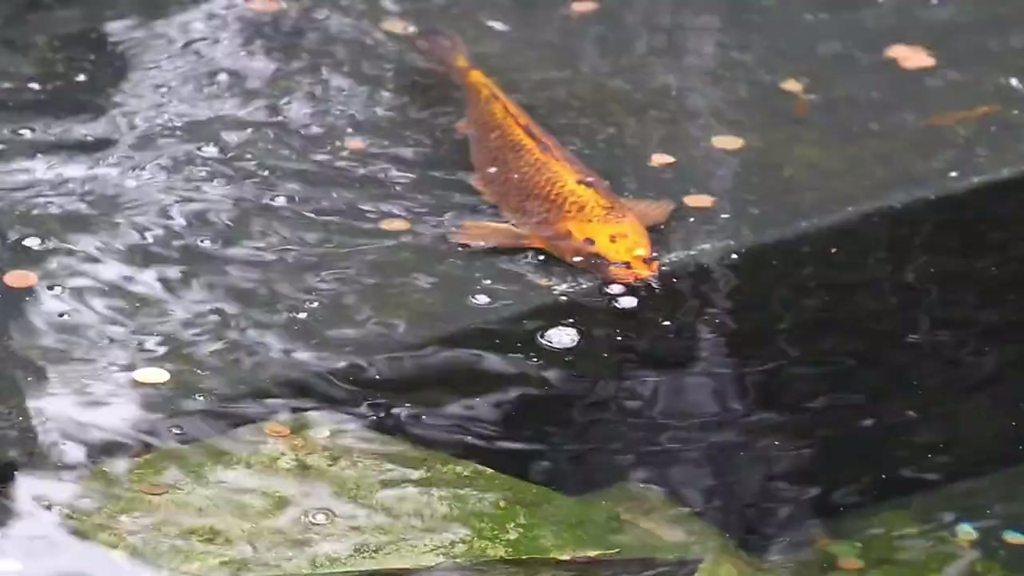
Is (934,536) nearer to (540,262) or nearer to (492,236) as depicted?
(540,262)

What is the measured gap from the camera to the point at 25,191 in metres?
4.28

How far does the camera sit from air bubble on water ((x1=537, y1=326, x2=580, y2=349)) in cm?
357

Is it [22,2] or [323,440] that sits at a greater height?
[22,2]

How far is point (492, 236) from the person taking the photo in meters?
4.00

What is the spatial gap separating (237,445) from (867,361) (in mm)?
1997

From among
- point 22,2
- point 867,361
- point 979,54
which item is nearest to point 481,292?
point 867,361

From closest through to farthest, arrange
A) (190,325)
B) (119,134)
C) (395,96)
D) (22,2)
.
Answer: (190,325) → (119,134) → (395,96) → (22,2)

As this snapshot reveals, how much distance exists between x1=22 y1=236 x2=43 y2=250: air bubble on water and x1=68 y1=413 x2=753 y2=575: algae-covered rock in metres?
1.26

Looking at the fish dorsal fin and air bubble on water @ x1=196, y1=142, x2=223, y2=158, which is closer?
the fish dorsal fin

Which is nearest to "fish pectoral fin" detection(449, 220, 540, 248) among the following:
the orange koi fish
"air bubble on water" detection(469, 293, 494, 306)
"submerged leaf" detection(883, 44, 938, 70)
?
the orange koi fish

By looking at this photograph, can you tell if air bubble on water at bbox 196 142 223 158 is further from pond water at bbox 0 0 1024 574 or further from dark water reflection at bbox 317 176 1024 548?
dark water reflection at bbox 317 176 1024 548

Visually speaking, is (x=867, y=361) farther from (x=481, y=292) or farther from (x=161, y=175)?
(x=161, y=175)

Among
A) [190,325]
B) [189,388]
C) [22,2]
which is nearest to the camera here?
[189,388]

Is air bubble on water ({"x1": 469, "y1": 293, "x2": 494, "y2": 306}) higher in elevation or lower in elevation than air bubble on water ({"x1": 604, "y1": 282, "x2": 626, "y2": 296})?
lower
